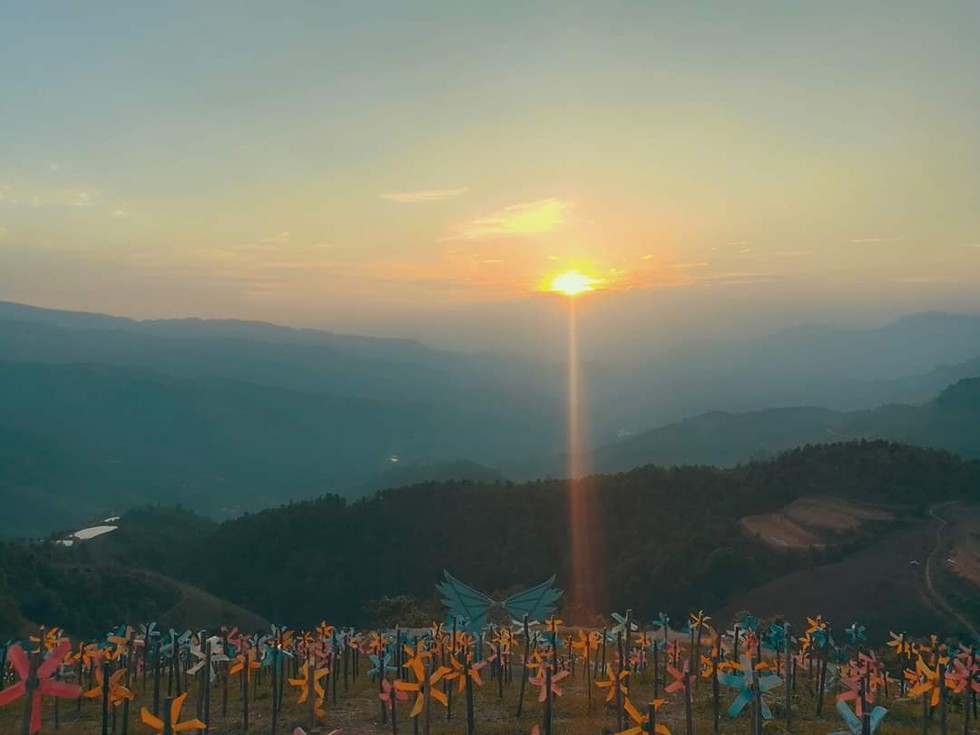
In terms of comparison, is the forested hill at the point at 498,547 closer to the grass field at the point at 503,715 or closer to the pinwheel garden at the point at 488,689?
the pinwheel garden at the point at 488,689

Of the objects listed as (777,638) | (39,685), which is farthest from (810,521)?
(39,685)

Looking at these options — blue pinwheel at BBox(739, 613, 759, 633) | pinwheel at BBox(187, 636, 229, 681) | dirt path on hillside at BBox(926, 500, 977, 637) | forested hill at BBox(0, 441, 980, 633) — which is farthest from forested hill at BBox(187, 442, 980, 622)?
pinwheel at BBox(187, 636, 229, 681)

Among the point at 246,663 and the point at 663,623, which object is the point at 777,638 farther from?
the point at 246,663

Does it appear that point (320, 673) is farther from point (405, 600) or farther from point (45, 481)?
point (45, 481)

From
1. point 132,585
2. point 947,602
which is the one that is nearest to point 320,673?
point 947,602

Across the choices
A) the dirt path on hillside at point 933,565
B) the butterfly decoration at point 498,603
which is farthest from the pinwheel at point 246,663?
the dirt path on hillside at point 933,565

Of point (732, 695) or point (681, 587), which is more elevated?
point (732, 695)
